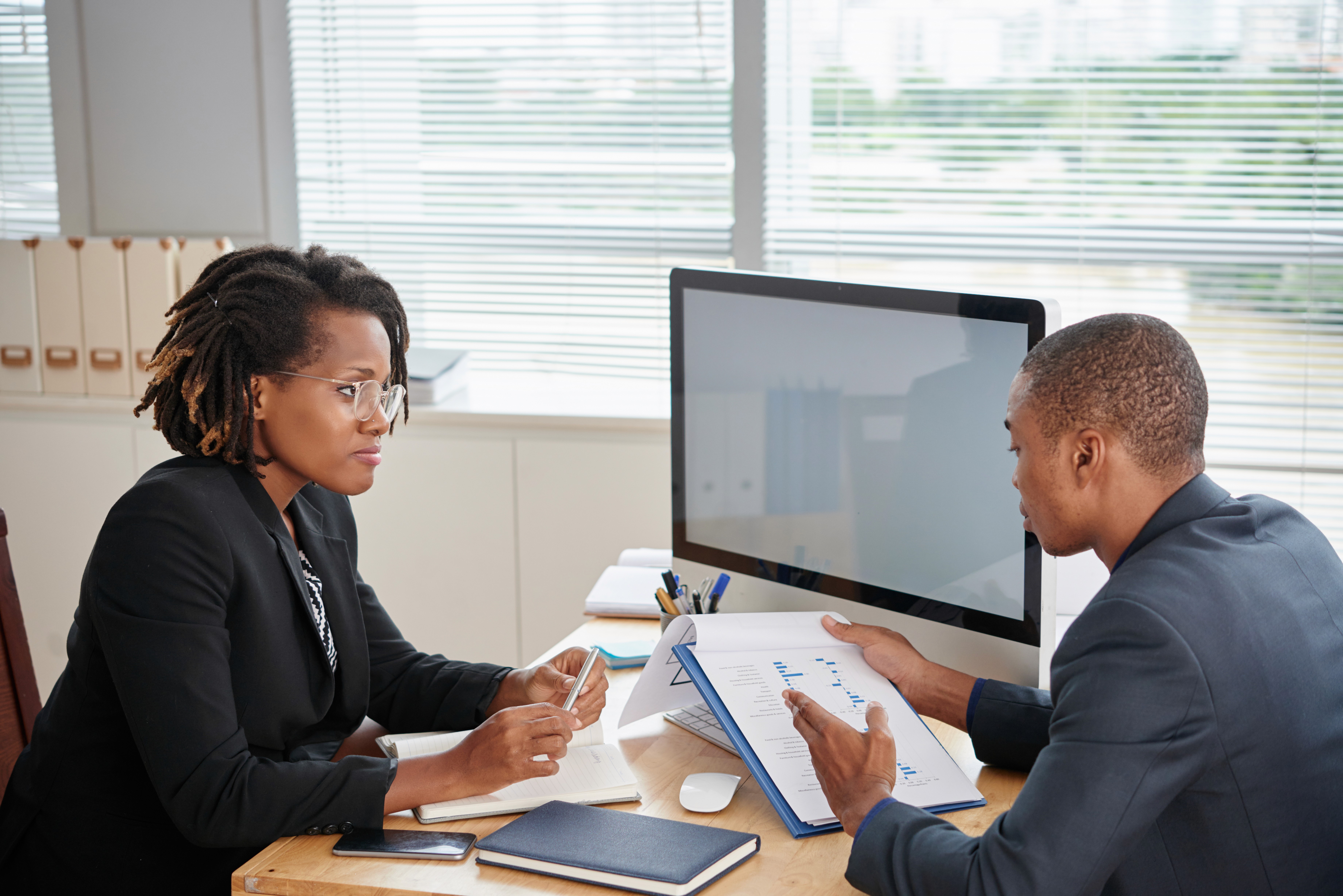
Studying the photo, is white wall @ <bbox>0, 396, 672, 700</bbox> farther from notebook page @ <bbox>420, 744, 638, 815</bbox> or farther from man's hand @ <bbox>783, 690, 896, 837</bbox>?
man's hand @ <bbox>783, 690, 896, 837</bbox>

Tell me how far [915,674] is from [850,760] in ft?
0.87

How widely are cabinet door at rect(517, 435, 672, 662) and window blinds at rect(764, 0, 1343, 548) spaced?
753mm

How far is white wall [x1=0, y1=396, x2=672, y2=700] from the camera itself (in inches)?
113

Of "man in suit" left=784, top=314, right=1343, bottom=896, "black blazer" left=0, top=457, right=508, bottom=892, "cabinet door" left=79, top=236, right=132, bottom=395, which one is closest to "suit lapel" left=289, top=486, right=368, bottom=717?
"black blazer" left=0, top=457, right=508, bottom=892

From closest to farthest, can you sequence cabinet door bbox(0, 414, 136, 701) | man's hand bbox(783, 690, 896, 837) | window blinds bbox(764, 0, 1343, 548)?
1. man's hand bbox(783, 690, 896, 837)
2. window blinds bbox(764, 0, 1343, 548)
3. cabinet door bbox(0, 414, 136, 701)

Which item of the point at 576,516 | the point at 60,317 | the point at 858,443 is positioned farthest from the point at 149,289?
the point at 858,443

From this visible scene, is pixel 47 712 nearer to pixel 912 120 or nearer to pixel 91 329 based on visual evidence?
pixel 91 329

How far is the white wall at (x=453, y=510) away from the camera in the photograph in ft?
9.43

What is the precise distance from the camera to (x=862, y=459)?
1498 millimetres

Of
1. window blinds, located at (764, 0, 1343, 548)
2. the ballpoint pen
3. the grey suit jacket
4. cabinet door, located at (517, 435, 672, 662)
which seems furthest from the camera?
cabinet door, located at (517, 435, 672, 662)

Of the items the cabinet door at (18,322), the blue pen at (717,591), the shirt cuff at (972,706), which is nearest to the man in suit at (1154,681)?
the shirt cuff at (972,706)

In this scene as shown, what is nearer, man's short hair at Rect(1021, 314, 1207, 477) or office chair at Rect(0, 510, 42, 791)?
man's short hair at Rect(1021, 314, 1207, 477)

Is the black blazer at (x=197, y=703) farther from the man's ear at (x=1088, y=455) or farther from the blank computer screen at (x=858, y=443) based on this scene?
the man's ear at (x=1088, y=455)

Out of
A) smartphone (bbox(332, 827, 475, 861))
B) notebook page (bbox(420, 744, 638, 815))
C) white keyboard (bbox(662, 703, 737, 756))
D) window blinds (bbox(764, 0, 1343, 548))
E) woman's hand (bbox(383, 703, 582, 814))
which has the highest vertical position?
window blinds (bbox(764, 0, 1343, 548))
